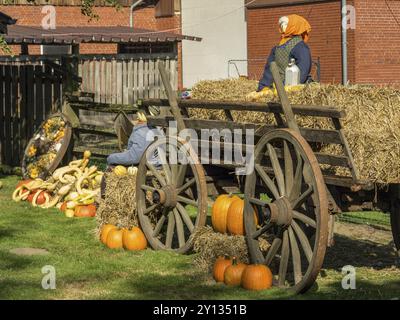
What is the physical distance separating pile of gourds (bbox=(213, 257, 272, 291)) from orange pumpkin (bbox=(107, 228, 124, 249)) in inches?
72.2

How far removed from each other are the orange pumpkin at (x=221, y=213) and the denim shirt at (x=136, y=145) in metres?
1.69

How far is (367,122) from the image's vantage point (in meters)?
7.88

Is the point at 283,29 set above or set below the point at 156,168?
above

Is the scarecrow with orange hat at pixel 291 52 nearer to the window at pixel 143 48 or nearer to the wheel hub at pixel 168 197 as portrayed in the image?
the wheel hub at pixel 168 197

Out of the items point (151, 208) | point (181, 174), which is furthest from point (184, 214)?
point (151, 208)

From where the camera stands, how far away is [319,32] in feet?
104

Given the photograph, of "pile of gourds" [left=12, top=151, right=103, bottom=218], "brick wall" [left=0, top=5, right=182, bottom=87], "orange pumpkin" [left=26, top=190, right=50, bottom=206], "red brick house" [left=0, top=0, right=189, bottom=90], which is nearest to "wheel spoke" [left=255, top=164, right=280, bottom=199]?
"pile of gourds" [left=12, top=151, right=103, bottom=218]

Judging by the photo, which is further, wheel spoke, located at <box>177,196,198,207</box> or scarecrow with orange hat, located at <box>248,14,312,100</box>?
scarecrow with orange hat, located at <box>248,14,312,100</box>

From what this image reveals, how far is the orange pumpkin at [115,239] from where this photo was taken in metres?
10.2

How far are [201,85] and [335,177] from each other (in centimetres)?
284

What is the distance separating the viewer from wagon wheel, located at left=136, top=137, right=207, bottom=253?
9.34m

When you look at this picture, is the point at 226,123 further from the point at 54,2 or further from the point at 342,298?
the point at 54,2

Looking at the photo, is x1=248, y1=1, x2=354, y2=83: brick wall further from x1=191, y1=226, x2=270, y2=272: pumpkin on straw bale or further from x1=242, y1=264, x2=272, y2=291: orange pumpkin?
x1=242, y1=264, x2=272, y2=291: orange pumpkin
